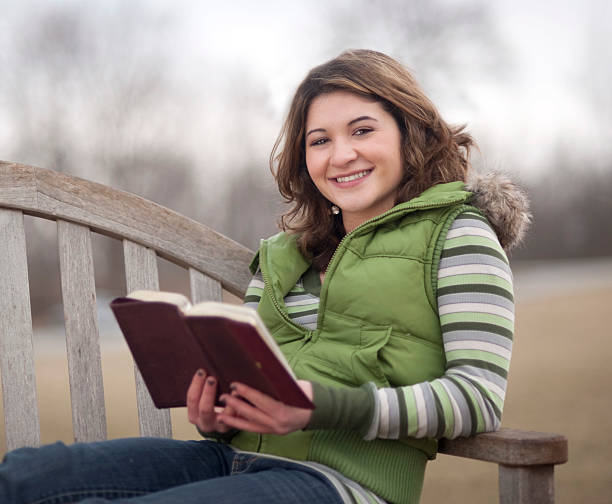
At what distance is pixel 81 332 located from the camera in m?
1.28

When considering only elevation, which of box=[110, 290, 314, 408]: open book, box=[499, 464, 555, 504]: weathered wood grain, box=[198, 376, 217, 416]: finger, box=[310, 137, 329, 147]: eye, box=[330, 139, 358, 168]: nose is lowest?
box=[499, 464, 555, 504]: weathered wood grain

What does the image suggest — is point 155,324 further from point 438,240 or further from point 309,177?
point 309,177

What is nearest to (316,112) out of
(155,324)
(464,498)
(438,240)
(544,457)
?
(438,240)

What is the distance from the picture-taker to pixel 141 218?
53.2 inches

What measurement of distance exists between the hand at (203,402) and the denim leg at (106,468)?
0.25ft

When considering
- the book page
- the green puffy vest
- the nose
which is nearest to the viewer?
the book page

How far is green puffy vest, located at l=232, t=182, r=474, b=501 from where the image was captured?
1.00m

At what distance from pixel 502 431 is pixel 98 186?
0.78 m

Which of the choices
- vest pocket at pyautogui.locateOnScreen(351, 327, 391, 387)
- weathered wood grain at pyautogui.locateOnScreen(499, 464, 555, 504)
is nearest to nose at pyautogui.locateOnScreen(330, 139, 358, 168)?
vest pocket at pyautogui.locateOnScreen(351, 327, 391, 387)

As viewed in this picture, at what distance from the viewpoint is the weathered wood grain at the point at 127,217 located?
126 cm

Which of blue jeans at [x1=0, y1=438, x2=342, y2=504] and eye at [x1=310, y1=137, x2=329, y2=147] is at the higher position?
eye at [x1=310, y1=137, x2=329, y2=147]

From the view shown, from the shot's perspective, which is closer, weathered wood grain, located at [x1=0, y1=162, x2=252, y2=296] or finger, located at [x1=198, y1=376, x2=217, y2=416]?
finger, located at [x1=198, y1=376, x2=217, y2=416]

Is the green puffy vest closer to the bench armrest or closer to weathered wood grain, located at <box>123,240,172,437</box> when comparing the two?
the bench armrest

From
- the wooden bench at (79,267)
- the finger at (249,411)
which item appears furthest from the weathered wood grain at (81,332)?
the finger at (249,411)
